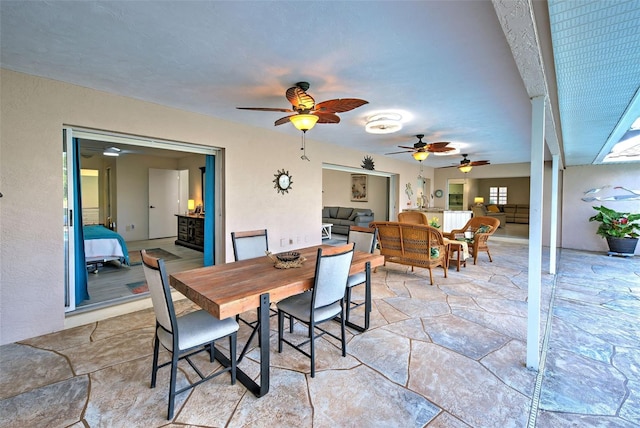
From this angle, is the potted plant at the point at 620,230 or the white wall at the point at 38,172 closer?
the white wall at the point at 38,172

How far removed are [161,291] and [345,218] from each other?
7.95m

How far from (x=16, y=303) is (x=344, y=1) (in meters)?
3.61

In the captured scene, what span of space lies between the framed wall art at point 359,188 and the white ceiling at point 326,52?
6676 mm

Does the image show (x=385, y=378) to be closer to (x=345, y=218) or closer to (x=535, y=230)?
(x=535, y=230)

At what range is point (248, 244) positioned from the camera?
2.96 metres

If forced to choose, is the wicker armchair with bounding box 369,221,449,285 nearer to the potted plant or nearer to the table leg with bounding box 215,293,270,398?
the table leg with bounding box 215,293,270,398

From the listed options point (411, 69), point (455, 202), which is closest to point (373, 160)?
point (411, 69)

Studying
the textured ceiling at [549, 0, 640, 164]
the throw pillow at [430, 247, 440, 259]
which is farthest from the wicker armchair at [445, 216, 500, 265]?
the textured ceiling at [549, 0, 640, 164]

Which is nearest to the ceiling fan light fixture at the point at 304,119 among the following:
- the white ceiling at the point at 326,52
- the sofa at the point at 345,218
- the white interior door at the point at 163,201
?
the white ceiling at the point at 326,52

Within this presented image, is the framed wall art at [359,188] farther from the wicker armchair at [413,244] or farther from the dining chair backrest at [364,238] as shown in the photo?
the dining chair backrest at [364,238]

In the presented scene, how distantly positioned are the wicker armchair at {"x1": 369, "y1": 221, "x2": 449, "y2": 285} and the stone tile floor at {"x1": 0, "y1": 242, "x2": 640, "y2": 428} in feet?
3.46

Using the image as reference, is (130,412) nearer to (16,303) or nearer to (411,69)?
(16,303)

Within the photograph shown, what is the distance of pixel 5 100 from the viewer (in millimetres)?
2395

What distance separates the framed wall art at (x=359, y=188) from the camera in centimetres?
1015
